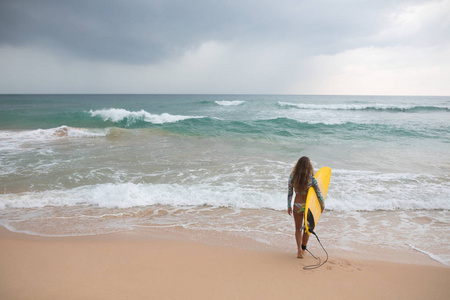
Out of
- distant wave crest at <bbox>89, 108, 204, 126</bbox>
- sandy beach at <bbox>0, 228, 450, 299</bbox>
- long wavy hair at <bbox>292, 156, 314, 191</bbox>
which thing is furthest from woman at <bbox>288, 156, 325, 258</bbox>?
distant wave crest at <bbox>89, 108, 204, 126</bbox>

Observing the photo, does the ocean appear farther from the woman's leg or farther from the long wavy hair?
the long wavy hair

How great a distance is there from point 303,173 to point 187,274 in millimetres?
2179

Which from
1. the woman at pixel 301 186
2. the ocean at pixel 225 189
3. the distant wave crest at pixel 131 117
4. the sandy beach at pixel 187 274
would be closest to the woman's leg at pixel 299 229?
the woman at pixel 301 186

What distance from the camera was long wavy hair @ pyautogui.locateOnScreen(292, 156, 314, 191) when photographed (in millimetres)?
3477

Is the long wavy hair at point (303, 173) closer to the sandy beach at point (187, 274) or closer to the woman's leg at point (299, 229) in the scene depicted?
the woman's leg at point (299, 229)

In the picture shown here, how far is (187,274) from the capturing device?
316 centimetres

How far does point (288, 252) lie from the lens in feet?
12.4

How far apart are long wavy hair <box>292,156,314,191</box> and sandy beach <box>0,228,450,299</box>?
113cm

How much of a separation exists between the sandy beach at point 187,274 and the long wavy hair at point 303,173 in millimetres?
1132

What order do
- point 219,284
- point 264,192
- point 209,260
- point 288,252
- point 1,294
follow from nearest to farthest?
point 1,294 < point 219,284 < point 209,260 < point 288,252 < point 264,192

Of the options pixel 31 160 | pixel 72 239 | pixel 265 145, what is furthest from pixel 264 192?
pixel 31 160

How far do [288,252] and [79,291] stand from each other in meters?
2.96

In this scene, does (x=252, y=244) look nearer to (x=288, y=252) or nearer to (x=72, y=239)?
(x=288, y=252)

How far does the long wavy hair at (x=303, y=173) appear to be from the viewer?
137 inches
